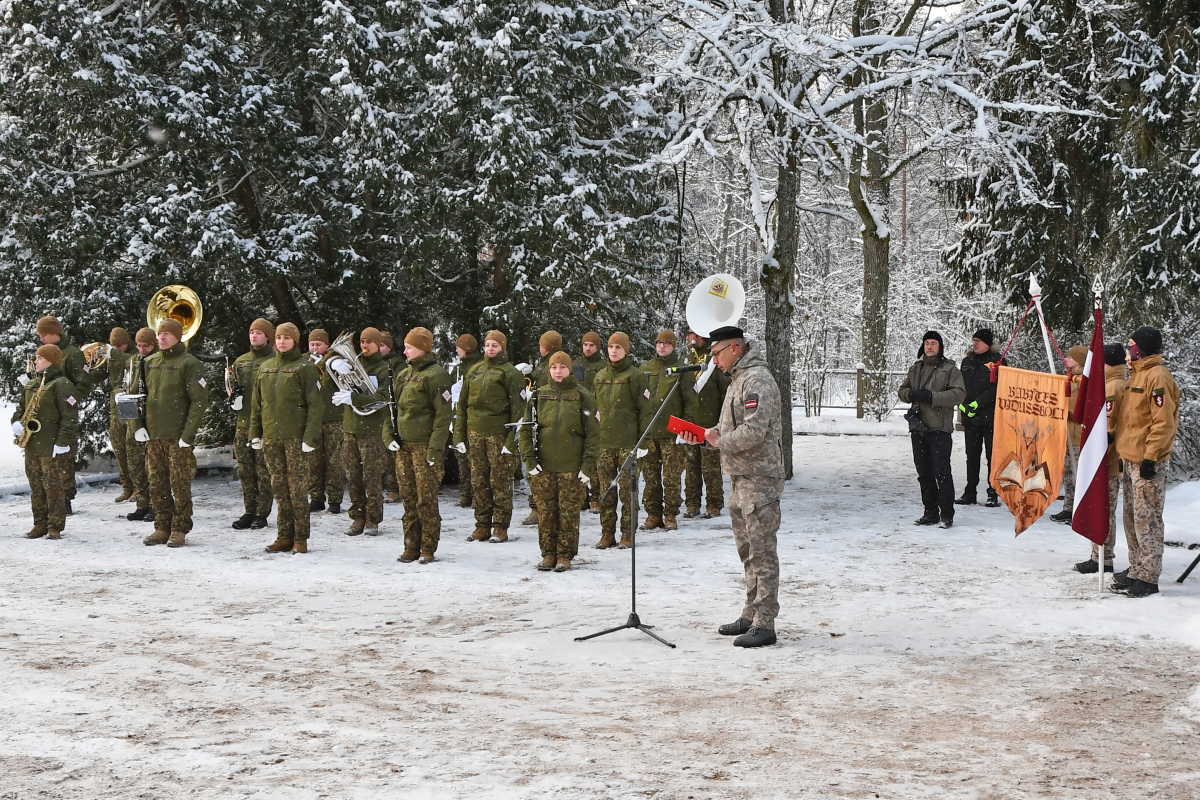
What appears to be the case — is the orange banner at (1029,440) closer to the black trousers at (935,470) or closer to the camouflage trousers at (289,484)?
the black trousers at (935,470)

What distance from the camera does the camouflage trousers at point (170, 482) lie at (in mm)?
11383

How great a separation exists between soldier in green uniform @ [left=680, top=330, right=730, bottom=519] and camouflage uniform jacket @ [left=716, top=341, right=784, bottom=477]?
5041mm

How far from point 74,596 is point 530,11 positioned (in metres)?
9.00

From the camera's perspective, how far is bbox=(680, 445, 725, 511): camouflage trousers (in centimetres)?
1300

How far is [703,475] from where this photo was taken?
13211 mm

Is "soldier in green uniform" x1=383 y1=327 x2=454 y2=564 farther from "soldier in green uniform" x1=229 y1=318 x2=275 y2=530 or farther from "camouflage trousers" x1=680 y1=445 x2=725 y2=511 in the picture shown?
"camouflage trousers" x1=680 y1=445 x2=725 y2=511

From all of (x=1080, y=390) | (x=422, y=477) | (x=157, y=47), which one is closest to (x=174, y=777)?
(x=422, y=477)

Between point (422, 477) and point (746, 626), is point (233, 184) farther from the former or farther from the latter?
point (746, 626)

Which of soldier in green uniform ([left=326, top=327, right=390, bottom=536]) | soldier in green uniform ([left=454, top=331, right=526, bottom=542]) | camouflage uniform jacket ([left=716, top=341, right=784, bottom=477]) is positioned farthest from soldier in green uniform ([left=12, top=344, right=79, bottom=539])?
camouflage uniform jacket ([left=716, top=341, right=784, bottom=477])

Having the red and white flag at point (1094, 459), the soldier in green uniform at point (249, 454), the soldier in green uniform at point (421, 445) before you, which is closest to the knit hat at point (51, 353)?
the soldier in green uniform at point (249, 454)

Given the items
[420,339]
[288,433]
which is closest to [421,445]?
[420,339]

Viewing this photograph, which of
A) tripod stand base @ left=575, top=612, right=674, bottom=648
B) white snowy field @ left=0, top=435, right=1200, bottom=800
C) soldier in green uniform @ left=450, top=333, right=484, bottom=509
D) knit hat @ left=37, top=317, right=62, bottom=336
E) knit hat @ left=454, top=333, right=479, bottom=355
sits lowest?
white snowy field @ left=0, top=435, right=1200, bottom=800

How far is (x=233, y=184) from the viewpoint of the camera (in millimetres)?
15914

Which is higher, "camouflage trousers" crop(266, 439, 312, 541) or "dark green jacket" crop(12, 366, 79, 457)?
"dark green jacket" crop(12, 366, 79, 457)
